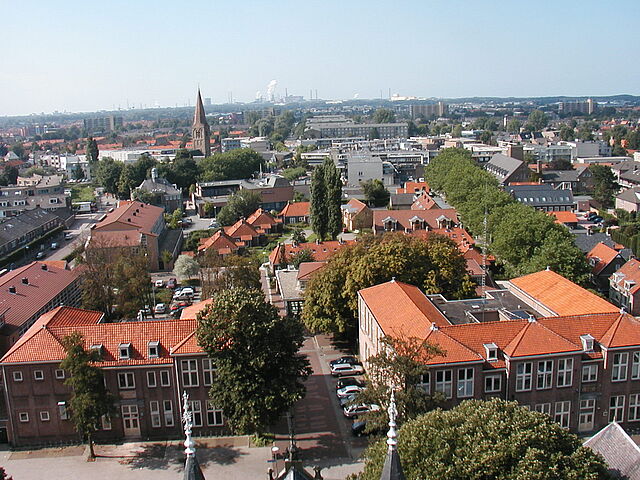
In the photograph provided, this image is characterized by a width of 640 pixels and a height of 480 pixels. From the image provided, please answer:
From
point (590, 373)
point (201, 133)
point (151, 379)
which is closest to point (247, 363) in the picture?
point (151, 379)

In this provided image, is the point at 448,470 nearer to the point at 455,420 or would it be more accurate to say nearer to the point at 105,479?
the point at 455,420

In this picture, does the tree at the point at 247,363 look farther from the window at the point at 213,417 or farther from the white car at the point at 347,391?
the white car at the point at 347,391

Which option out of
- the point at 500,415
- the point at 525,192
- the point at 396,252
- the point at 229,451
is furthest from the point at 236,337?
the point at 525,192

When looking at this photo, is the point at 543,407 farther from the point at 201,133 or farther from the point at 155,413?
the point at 201,133

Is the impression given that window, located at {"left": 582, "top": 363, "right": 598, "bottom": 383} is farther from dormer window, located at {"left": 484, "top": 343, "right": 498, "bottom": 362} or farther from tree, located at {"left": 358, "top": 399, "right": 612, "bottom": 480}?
tree, located at {"left": 358, "top": 399, "right": 612, "bottom": 480}

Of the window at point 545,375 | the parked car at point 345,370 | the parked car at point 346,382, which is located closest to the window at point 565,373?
the window at point 545,375

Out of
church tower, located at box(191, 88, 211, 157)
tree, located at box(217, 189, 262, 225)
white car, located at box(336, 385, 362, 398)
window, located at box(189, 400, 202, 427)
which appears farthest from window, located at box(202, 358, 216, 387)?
church tower, located at box(191, 88, 211, 157)
